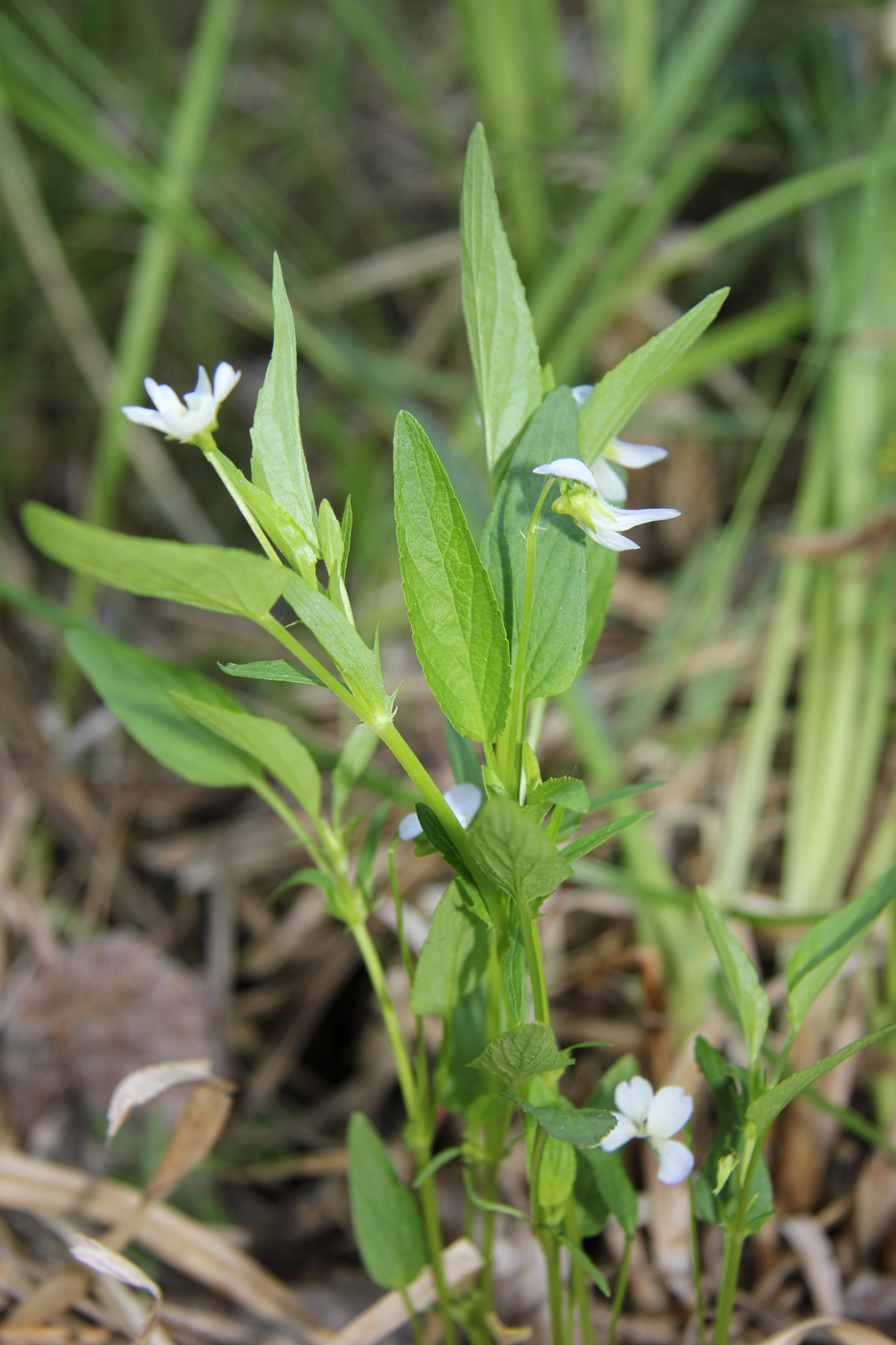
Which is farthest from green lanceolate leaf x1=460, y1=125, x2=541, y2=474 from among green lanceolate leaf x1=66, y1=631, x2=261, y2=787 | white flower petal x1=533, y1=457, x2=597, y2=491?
green lanceolate leaf x1=66, y1=631, x2=261, y2=787

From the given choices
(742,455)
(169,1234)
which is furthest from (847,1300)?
(742,455)

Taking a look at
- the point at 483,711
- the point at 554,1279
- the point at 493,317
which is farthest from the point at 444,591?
the point at 554,1279

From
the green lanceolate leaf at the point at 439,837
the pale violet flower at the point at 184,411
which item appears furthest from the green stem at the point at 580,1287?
the pale violet flower at the point at 184,411

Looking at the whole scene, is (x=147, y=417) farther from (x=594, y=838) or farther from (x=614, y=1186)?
(x=614, y=1186)

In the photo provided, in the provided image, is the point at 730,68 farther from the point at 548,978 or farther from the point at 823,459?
the point at 548,978

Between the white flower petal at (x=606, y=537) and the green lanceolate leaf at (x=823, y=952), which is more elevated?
the white flower petal at (x=606, y=537)

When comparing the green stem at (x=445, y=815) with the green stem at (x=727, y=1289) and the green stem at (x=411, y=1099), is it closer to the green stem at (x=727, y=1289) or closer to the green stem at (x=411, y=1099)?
the green stem at (x=411, y=1099)
